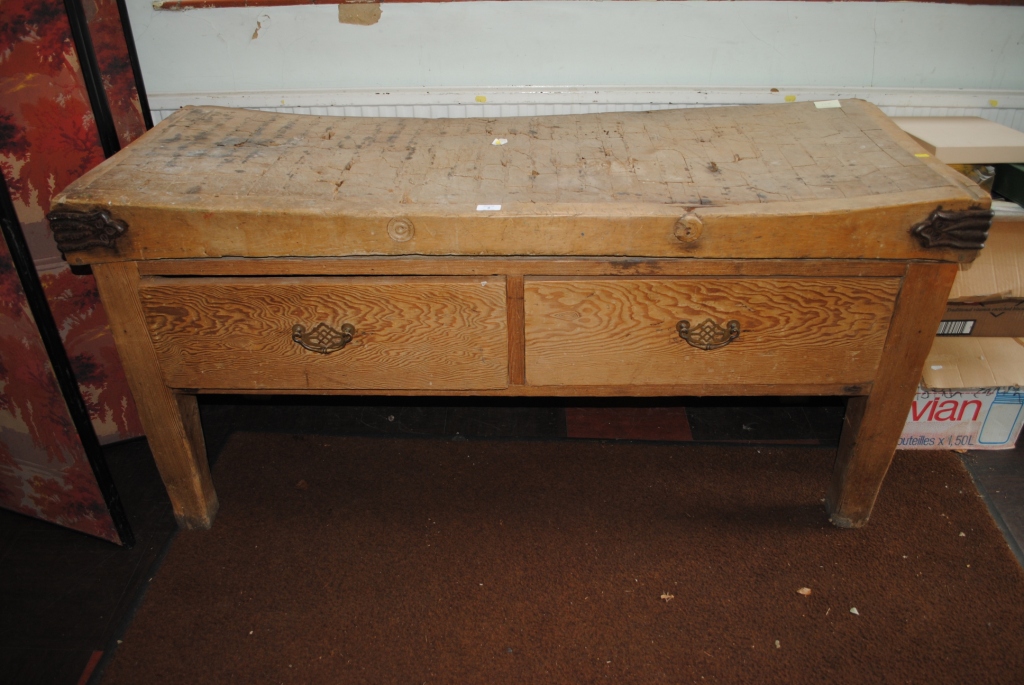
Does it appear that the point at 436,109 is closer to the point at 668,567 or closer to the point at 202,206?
the point at 202,206

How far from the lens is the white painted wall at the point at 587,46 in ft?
5.71

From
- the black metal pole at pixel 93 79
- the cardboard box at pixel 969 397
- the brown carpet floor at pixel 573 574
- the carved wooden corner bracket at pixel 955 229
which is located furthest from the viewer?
the cardboard box at pixel 969 397

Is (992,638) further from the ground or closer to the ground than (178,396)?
closer to the ground

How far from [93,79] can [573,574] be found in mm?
1363

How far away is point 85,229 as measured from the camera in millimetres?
1213

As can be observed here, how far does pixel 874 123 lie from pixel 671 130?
409 mm

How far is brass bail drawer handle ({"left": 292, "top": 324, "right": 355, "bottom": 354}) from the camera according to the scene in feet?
4.26

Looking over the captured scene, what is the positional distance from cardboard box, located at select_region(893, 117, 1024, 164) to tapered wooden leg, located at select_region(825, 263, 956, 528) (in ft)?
1.62

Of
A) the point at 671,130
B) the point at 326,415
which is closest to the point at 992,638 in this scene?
the point at 671,130

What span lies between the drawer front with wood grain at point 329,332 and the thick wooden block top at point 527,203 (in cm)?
7

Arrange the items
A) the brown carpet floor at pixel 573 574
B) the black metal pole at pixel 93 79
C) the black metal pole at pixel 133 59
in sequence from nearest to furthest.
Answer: the brown carpet floor at pixel 573 574
the black metal pole at pixel 93 79
the black metal pole at pixel 133 59

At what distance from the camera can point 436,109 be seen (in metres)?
1.84

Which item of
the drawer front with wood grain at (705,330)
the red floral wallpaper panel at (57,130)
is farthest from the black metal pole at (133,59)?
the drawer front with wood grain at (705,330)

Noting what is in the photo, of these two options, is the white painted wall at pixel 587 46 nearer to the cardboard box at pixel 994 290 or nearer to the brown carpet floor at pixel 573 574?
the cardboard box at pixel 994 290
